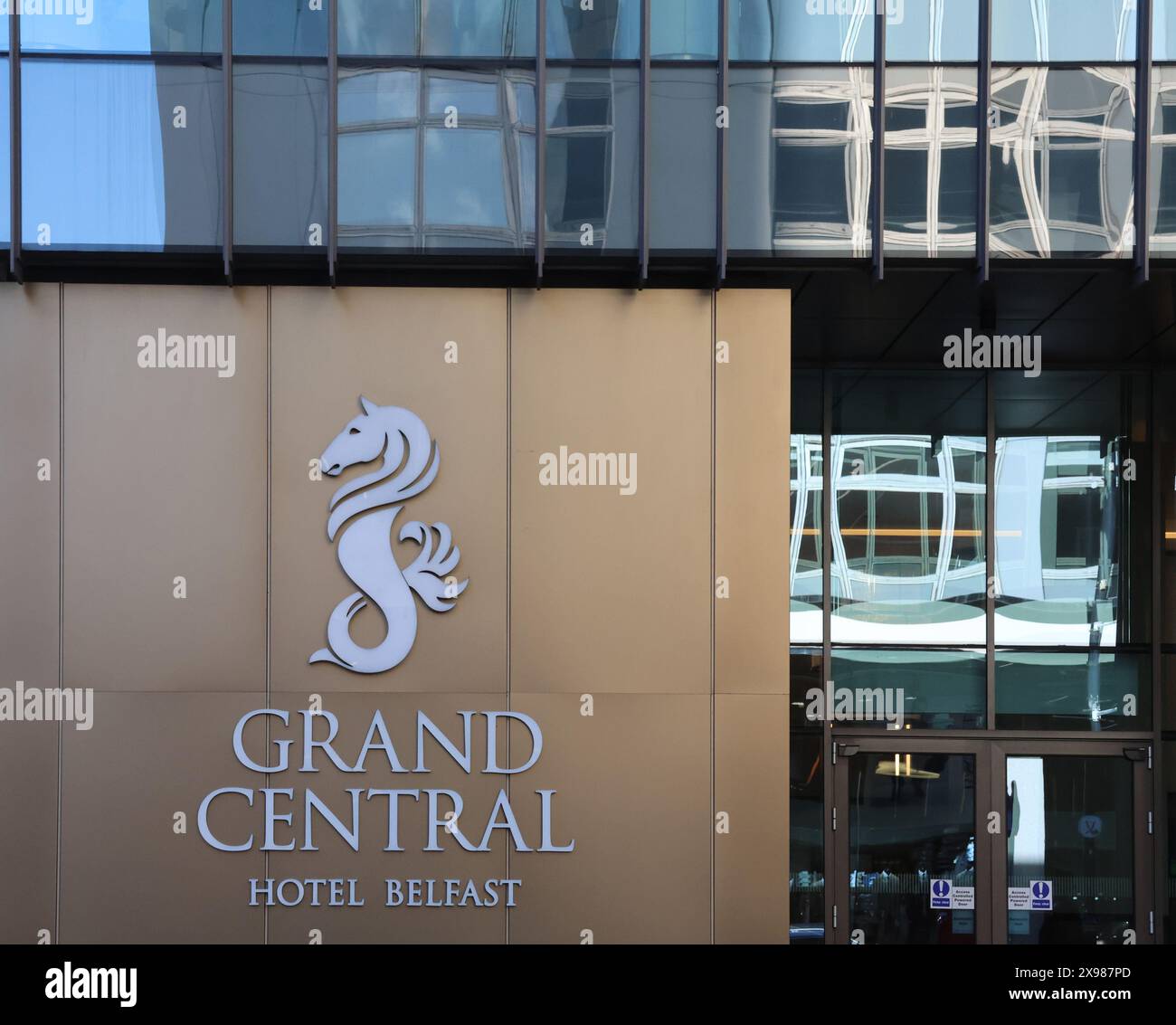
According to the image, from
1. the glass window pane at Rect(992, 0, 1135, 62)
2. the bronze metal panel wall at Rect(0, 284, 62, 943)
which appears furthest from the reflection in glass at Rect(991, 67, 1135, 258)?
the bronze metal panel wall at Rect(0, 284, 62, 943)

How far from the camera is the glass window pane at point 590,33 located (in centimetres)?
788

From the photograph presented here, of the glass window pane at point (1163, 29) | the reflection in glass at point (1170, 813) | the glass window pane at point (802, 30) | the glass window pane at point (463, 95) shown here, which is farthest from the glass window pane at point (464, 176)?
the reflection in glass at point (1170, 813)

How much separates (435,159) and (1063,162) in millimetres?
4846

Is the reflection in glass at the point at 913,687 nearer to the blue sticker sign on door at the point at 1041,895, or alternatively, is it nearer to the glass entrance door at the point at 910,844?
the glass entrance door at the point at 910,844

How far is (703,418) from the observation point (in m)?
8.05

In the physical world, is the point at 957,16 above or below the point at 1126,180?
above

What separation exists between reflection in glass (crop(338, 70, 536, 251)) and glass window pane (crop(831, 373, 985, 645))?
4160mm

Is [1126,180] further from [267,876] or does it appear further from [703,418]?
[267,876]

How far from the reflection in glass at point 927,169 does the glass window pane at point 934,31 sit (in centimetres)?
17

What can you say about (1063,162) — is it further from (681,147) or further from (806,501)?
(806,501)

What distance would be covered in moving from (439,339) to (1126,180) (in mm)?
5459

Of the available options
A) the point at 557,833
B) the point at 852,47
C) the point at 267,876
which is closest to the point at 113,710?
the point at 267,876

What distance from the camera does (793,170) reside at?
7.85 meters

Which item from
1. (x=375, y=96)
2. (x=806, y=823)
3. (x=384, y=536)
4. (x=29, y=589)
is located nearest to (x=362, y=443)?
(x=384, y=536)
